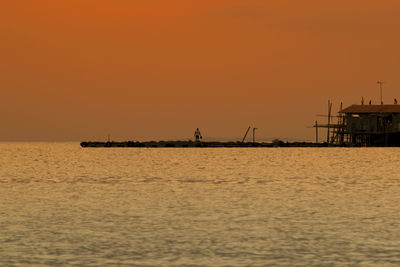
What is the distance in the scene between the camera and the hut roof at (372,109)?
132 metres

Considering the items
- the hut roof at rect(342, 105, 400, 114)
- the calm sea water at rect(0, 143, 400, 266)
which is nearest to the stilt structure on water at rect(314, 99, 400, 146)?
the hut roof at rect(342, 105, 400, 114)

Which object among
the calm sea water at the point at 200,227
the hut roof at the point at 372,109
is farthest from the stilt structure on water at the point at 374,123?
the calm sea water at the point at 200,227

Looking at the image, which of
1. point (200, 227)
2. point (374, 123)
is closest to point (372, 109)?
point (374, 123)

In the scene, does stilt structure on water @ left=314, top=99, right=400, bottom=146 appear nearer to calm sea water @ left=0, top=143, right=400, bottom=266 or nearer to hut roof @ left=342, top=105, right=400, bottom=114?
hut roof @ left=342, top=105, right=400, bottom=114

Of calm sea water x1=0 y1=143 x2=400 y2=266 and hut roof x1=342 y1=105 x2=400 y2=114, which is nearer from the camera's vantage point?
calm sea water x1=0 y1=143 x2=400 y2=266

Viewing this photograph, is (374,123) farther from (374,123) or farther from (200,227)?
(200,227)

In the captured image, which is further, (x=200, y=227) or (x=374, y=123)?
(x=374, y=123)

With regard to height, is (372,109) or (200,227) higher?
(372,109)

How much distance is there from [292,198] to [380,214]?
739 cm

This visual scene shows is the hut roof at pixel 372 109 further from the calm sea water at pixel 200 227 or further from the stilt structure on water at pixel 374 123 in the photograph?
the calm sea water at pixel 200 227

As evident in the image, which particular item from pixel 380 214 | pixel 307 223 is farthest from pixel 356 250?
pixel 380 214

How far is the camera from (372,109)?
13325 cm

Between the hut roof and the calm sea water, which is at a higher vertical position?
the hut roof

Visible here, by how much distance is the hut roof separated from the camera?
13238 cm
